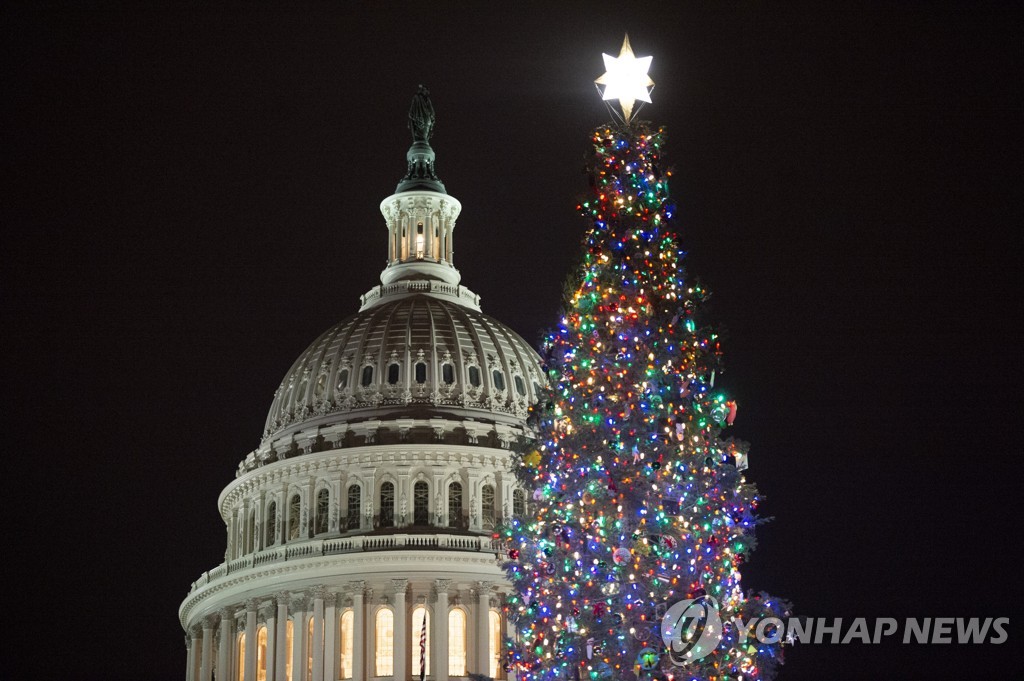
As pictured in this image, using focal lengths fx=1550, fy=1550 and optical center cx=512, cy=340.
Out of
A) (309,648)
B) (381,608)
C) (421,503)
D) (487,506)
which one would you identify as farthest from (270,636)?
(487,506)

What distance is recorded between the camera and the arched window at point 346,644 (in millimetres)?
79125

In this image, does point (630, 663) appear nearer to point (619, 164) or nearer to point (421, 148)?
point (619, 164)

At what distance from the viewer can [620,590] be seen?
28.3m

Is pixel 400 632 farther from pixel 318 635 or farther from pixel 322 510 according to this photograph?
pixel 322 510

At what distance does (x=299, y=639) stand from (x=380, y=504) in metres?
8.94

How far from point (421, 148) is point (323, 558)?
35485 mm

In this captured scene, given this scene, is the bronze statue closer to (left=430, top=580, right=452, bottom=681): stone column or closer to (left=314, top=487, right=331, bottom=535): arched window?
(left=314, top=487, right=331, bottom=535): arched window

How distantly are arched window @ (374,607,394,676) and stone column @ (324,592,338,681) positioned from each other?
2051 millimetres

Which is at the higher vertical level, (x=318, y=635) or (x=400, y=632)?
(x=318, y=635)

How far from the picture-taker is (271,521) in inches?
3487

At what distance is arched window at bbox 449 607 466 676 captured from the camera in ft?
261

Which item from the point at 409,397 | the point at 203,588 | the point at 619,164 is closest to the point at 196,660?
the point at 203,588

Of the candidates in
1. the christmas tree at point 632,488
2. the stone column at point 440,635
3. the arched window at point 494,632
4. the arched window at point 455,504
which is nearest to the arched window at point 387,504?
the arched window at point 455,504

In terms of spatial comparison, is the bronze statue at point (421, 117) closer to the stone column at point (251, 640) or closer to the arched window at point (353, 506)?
the arched window at point (353, 506)
